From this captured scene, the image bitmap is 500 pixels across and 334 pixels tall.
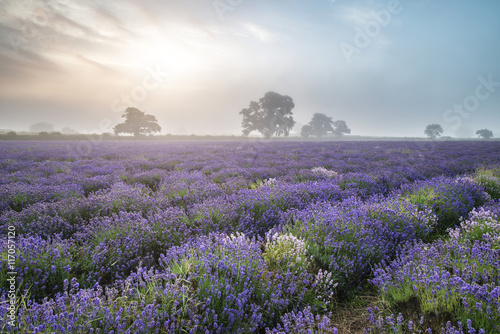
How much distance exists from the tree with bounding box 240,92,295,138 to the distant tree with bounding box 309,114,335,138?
32.3 metres

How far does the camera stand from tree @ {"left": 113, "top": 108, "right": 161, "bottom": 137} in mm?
55844

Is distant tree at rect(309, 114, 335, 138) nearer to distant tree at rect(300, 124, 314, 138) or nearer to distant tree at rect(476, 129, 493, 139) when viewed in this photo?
distant tree at rect(300, 124, 314, 138)

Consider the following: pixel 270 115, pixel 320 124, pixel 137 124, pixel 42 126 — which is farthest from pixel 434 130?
pixel 42 126

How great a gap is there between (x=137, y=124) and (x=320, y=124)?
60.0 meters

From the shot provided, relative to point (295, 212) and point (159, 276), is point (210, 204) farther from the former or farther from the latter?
point (159, 276)

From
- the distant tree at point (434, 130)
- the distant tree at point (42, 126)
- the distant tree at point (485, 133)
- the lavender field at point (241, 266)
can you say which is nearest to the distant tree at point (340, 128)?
the distant tree at point (434, 130)

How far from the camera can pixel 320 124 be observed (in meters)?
87.6

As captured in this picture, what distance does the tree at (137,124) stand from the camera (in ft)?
183

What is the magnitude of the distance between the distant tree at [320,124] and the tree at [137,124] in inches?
2113

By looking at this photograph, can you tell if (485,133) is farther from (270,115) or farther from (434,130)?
(270,115)

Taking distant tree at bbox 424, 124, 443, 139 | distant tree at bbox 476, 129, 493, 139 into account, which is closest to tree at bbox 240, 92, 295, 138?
distant tree at bbox 424, 124, 443, 139

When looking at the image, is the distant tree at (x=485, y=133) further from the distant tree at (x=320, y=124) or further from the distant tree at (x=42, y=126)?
the distant tree at (x=42, y=126)

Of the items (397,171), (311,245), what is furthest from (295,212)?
(397,171)

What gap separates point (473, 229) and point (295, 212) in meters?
2.37
